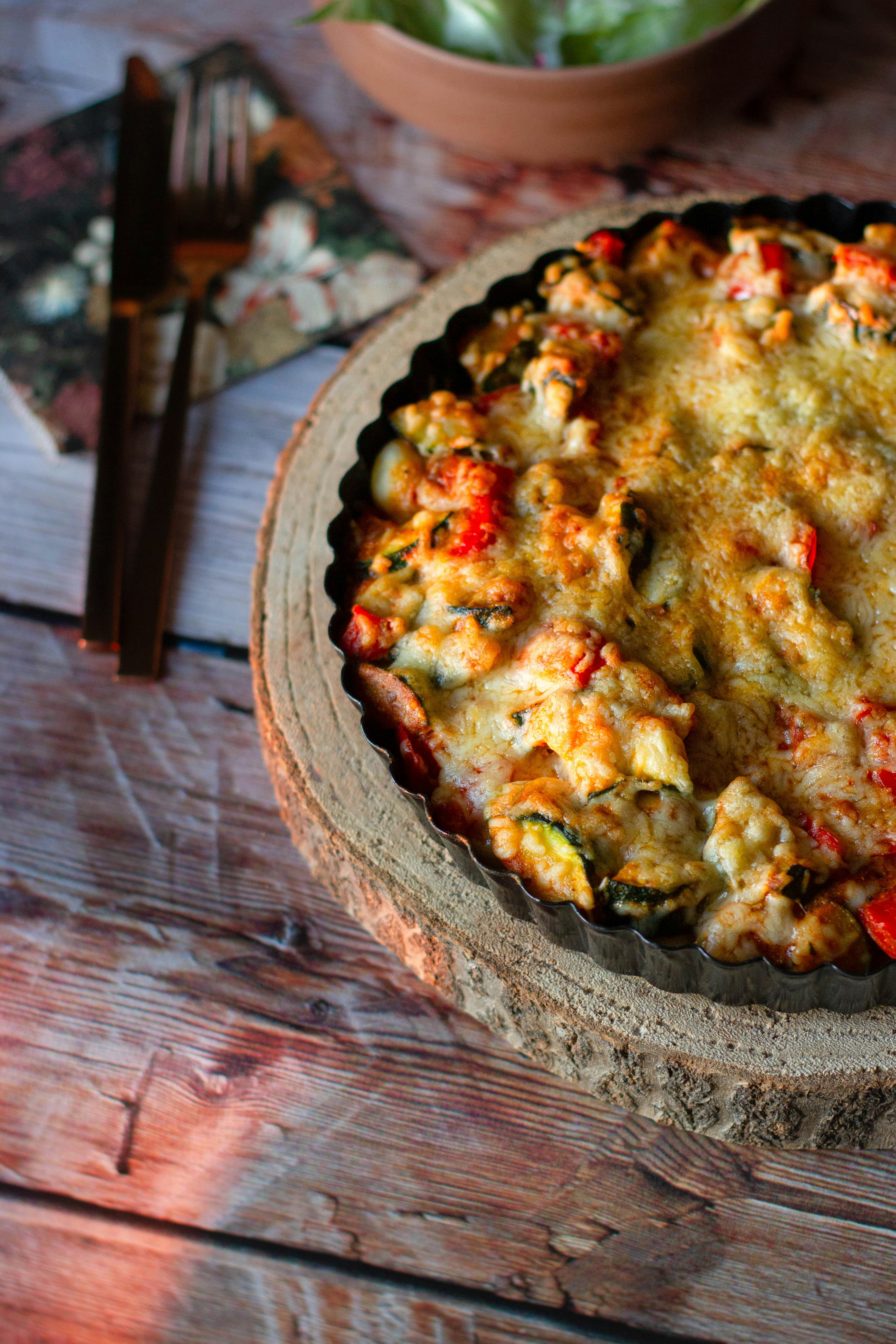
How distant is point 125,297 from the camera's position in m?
2.87

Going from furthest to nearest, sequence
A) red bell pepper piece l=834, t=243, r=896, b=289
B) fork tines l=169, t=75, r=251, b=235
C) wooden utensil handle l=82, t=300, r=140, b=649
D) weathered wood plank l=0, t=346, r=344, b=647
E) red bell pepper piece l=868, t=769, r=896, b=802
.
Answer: fork tines l=169, t=75, r=251, b=235
weathered wood plank l=0, t=346, r=344, b=647
wooden utensil handle l=82, t=300, r=140, b=649
red bell pepper piece l=834, t=243, r=896, b=289
red bell pepper piece l=868, t=769, r=896, b=802

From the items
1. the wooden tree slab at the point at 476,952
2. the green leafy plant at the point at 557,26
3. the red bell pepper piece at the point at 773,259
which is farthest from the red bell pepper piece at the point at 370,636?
the green leafy plant at the point at 557,26

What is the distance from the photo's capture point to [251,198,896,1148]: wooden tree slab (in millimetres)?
1712

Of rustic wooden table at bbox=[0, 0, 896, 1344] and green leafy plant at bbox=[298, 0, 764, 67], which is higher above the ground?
green leafy plant at bbox=[298, 0, 764, 67]

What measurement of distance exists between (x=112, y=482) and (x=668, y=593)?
4.81 feet

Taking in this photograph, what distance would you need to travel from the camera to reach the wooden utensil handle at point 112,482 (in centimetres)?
249

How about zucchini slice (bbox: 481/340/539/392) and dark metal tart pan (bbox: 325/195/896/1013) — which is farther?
zucchini slice (bbox: 481/340/539/392)

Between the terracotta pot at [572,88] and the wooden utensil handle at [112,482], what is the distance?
3.28 feet

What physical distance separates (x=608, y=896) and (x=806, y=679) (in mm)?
522

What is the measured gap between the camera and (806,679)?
1766 millimetres

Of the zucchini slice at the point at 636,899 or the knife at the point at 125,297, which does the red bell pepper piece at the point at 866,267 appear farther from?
the knife at the point at 125,297

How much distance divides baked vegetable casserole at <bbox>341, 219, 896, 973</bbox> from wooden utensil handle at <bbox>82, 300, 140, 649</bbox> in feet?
2.66

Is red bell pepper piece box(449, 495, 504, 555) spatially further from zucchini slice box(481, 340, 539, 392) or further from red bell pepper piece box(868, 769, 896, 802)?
red bell pepper piece box(868, 769, 896, 802)

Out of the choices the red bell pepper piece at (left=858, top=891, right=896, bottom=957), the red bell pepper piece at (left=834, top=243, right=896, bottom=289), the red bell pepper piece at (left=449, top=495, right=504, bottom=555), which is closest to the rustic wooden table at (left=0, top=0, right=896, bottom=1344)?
the red bell pepper piece at (left=858, top=891, right=896, bottom=957)
